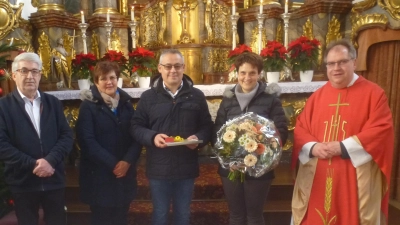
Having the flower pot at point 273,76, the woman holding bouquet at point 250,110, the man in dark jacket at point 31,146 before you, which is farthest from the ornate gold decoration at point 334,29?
the man in dark jacket at point 31,146

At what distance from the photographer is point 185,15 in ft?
19.9

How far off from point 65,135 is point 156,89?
0.81 metres

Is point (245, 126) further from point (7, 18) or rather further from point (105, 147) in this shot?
point (7, 18)

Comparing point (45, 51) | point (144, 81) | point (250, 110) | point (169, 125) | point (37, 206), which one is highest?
point (45, 51)

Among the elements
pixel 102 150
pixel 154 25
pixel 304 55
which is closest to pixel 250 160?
pixel 102 150

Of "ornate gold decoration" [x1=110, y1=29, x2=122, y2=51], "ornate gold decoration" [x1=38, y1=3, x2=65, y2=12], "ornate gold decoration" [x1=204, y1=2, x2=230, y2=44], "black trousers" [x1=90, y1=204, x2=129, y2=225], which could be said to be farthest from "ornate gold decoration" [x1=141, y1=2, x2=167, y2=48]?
"black trousers" [x1=90, y1=204, x2=129, y2=225]

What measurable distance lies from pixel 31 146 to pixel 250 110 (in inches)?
65.5

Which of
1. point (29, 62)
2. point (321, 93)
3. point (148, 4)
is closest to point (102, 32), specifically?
point (148, 4)

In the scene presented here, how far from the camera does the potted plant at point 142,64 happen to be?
16.3ft

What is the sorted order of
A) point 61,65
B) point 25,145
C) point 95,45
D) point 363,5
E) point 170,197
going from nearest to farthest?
point 25,145 < point 170,197 < point 363,5 < point 61,65 < point 95,45

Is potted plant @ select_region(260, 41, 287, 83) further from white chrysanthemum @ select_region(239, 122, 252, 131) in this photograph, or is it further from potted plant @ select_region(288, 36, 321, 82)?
white chrysanthemum @ select_region(239, 122, 252, 131)

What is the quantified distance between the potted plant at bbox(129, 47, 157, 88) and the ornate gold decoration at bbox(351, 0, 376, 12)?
113 inches

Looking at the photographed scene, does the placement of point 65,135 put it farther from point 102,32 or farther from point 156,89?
point 102,32

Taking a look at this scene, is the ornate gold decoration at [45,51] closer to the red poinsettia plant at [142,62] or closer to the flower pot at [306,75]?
the red poinsettia plant at [142,62]
